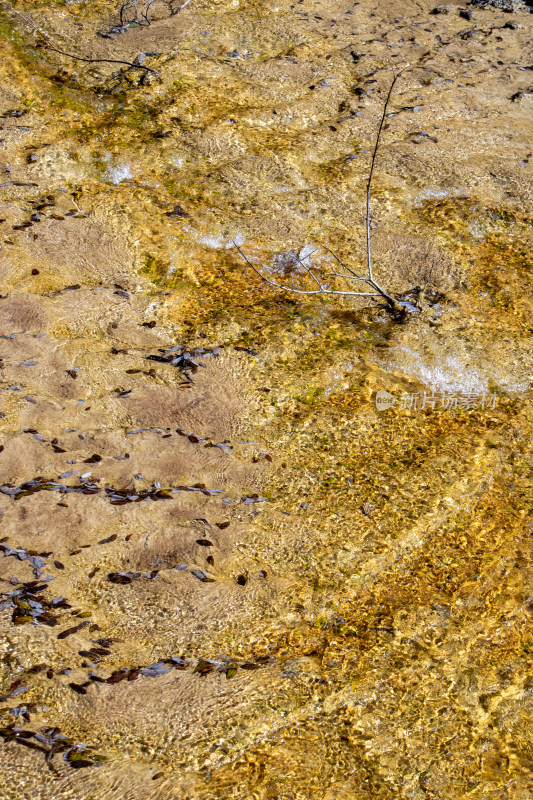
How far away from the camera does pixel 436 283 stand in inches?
210

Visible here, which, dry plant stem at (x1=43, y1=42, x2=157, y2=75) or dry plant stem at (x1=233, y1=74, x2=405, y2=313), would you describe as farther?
dry plant stem at (x1=43, y1=42, x2=157, y2=75)

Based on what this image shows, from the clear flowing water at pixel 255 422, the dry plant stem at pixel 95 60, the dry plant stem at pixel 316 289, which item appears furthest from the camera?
the dry plant stem at pixel 95 60

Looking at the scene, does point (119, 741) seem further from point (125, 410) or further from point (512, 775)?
point (125, 410)

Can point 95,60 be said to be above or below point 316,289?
above

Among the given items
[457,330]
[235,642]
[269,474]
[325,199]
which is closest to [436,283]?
[457,330]

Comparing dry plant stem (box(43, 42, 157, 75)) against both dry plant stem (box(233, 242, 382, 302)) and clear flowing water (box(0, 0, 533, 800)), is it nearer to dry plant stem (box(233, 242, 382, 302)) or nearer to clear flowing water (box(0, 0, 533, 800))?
clear flowing water (box(0, 0, 533, 800))

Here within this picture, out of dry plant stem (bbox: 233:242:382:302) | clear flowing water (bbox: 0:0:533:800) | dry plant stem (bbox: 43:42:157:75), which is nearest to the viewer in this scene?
clear flowing water (bbox: 0:0:533:800)

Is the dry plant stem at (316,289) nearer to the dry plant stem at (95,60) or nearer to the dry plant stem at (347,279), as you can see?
the dry plant stem at (347,279)

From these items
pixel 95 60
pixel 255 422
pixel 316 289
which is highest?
pixel 95 60

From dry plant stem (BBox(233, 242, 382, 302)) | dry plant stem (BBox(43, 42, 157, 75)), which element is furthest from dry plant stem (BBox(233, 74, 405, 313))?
dry plant stem (BBox(43, 42, 157, 75))

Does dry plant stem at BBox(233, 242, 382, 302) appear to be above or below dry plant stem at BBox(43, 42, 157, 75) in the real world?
below

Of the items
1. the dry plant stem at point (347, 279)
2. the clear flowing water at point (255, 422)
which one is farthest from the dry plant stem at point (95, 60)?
the dry plant stem at point (347, 279)

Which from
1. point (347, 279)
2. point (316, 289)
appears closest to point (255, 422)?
point (316, 289)

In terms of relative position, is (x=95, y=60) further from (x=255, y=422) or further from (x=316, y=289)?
(x=255, y=422)
